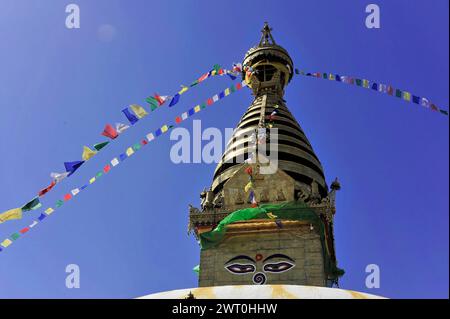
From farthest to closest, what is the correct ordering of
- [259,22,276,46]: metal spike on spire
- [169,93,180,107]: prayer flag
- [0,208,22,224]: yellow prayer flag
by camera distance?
[259,22,276,46]: metal spike on spire < [169,93,180,107]: prayer flag < [0,208,22,224]: yellow prayer flag

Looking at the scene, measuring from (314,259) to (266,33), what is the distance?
2016 centimetres

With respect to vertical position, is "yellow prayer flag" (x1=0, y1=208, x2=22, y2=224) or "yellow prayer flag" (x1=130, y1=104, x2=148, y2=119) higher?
"yellow prayer flag" (x1=130, y1=104, x2=148, y2=119)

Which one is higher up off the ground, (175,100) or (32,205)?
(175,100)

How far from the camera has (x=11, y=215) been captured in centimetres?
1709

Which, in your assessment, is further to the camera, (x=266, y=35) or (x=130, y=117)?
(x=266, y=35)

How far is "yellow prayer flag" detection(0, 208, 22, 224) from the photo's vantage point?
669 inches

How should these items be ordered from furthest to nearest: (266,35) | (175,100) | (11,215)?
(266,35)
(175,100)
(11,215)

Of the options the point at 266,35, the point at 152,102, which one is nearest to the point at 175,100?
the point at 152,102

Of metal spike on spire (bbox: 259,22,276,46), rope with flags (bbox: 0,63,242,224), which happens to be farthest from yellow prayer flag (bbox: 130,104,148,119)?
metal spike on spire (bbox: 259,22,276,46)

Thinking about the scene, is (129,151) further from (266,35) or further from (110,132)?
(266,35)

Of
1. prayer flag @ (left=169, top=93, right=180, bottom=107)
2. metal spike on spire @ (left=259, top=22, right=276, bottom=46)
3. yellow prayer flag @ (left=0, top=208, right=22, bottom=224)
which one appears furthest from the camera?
metal spike on spire @ (left=259, top=22, right=276, bottom=46)

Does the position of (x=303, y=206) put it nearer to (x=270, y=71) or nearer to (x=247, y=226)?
(x=247, y=226)

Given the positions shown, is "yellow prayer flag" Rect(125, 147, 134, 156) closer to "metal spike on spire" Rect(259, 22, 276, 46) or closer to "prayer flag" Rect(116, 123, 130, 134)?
"prayer flag" Rect(116, 123, 130, 134)
